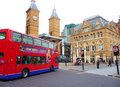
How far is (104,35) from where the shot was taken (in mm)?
57281

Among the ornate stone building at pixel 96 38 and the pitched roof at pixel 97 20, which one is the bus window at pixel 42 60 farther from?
the pitched roof at pixel 97 20

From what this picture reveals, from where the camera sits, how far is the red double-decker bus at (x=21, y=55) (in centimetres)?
1522

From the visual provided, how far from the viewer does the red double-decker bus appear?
15.2 m

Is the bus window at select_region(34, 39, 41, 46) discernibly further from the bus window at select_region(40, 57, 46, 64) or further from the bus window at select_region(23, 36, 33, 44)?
the bus window at select_region(40, 57, 46, 64)

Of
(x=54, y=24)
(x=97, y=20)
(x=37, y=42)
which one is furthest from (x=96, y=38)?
(x=37, y=42)

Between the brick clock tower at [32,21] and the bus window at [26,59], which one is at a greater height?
the brick clock tower at [32,21]

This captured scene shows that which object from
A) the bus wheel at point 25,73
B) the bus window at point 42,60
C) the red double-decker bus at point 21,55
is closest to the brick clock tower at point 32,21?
the bus window at point 42,60

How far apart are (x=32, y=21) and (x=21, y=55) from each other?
63.7 meters

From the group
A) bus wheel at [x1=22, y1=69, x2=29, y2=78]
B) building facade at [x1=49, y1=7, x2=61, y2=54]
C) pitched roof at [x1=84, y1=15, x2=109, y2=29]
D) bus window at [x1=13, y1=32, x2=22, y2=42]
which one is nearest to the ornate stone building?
pitched roof at [x1=84, y1=15, x2=109, y2=29]

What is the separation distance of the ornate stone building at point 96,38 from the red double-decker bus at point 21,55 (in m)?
38.1

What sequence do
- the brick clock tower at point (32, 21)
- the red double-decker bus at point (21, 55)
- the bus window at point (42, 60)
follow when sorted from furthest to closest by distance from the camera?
1. the brick clock tower at point (32, 21)
2. the bus window at point (42, 60)
3. the red double-decker bus at point (21, 55)

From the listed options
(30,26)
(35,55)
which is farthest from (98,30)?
(35,55)

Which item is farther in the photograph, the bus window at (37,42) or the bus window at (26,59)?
the bus window at (37,42)

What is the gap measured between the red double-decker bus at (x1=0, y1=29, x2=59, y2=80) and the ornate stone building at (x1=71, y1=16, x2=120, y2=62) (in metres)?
38.1
